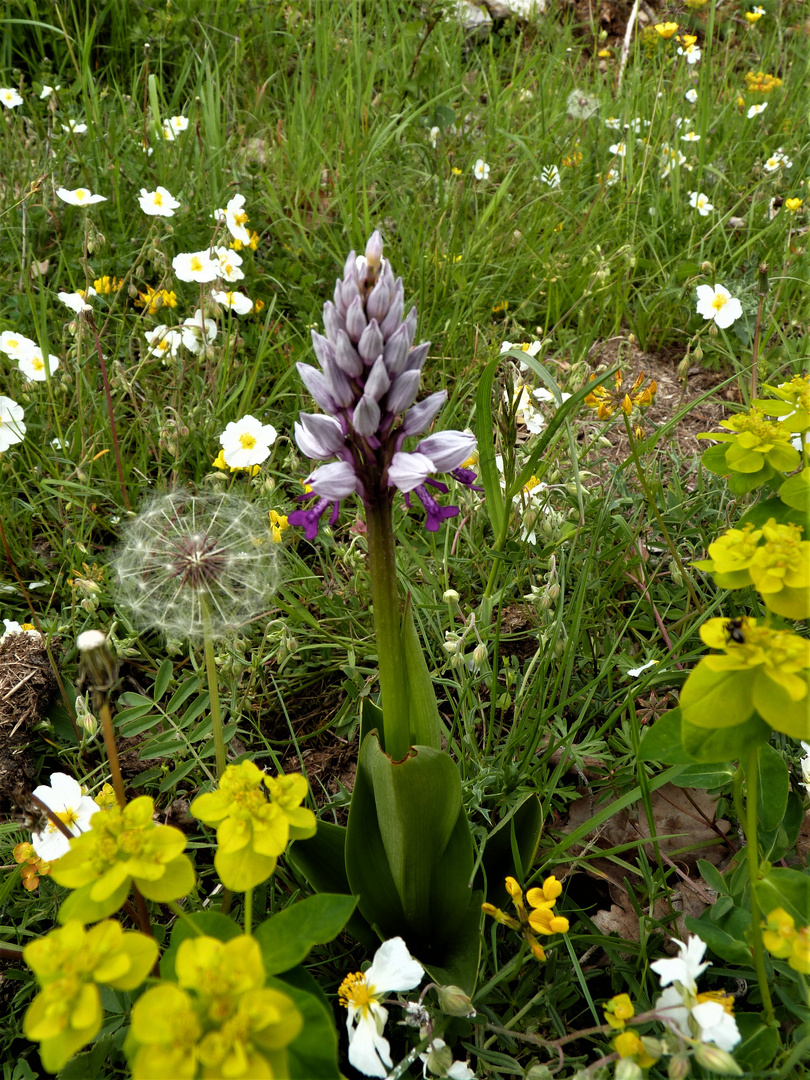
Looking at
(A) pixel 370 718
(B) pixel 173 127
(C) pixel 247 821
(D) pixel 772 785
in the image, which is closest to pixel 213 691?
(A) pixel 370 718

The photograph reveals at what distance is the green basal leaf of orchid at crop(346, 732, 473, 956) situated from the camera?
142 centimetres

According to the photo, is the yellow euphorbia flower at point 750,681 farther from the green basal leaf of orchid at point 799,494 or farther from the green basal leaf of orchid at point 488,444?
the green basal leaf of orchid at point 488,444

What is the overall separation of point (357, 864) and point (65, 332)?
2.46m

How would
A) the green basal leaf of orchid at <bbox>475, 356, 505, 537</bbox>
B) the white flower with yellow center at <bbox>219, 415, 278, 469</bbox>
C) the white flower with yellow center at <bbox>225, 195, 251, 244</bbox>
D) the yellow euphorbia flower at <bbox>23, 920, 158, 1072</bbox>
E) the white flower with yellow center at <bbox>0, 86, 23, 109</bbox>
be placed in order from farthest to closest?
the white flower with yellow center at <bbox>0, 86, 23, 109</bbox> → the white flower with yellow center at <bbox>225, 195, 251, 244</bbox> → the white flower with yellow center at <bbox>219, 415, 278, 469</bbox> → the green basal leaf of orchid at <bbox>475, 356, 505, 537</bbox> → the yellow euphorbia flower at <bbox>23, 920, 158, 1072</bbox>

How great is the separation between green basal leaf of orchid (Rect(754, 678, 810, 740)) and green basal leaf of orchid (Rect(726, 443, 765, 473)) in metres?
0.62

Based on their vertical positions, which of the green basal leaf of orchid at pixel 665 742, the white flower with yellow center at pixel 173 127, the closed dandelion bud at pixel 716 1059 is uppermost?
the white flower with yellow center at pixel 173 127

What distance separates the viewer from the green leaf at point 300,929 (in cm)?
111

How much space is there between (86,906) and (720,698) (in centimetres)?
95

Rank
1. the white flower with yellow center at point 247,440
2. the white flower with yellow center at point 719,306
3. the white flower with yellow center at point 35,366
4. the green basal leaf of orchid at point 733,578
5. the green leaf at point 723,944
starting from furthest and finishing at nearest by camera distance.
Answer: the white flower with yellow center at point 719,306, the white flower with yellow center at point 35,366, the white flower with yellow center at point 247,440, the green leaf at point 723,944, the green basal leaf of orchid at point 733,578

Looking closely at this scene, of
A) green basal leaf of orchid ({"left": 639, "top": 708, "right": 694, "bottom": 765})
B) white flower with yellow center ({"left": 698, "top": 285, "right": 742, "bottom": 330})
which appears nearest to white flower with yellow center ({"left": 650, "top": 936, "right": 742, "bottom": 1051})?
green basal leaf of orchid ({"left": 639, "top": 708, "right": 694, "bottom": 765})

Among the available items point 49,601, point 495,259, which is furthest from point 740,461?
point 495,259

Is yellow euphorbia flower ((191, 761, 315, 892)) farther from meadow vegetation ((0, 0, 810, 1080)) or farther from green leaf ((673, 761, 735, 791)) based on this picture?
green leaf ((673, 761, 735, 791))

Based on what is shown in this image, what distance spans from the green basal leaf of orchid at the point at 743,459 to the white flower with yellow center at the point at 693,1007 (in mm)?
909

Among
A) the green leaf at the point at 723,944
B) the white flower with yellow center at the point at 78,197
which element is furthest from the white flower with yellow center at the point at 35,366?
the green leaf at the point at 723,944
